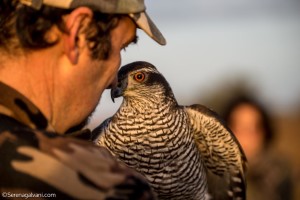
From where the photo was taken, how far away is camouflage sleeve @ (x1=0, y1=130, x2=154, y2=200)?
2318 mm

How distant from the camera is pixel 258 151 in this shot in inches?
311

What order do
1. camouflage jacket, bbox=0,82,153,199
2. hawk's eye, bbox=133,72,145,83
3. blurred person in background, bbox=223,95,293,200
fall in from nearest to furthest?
1. camouflage jacket, bbox=0,82,153,199
2. hawk's eye, bbox=133,72,145,83
3. blurred person in background, bbox=223,95,293,200

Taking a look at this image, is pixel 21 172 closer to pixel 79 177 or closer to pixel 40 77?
pixel 79 177

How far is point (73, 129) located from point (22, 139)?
0.63 meters

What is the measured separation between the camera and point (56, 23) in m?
2.55

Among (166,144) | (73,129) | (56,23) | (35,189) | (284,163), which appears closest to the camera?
(35,189)

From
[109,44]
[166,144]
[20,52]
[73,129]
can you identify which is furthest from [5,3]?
[166,144]

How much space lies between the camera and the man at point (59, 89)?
2.34 m

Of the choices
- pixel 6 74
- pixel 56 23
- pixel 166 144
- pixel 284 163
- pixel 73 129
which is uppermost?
pixel 56 23

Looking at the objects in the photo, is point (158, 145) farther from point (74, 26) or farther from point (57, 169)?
point (57, 169)

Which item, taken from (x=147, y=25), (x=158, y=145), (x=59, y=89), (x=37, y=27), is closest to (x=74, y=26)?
(x=37, y=27)

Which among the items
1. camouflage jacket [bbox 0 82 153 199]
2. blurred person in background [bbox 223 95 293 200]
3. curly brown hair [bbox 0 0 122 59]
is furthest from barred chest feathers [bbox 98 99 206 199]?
camouflage jacket [bbox 0 82 153 199]

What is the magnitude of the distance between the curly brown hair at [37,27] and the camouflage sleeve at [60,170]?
351 mm

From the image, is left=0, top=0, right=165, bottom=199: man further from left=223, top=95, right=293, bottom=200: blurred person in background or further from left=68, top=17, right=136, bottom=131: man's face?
left=223, top=95, right=293, bottom=200: blurred person in background
